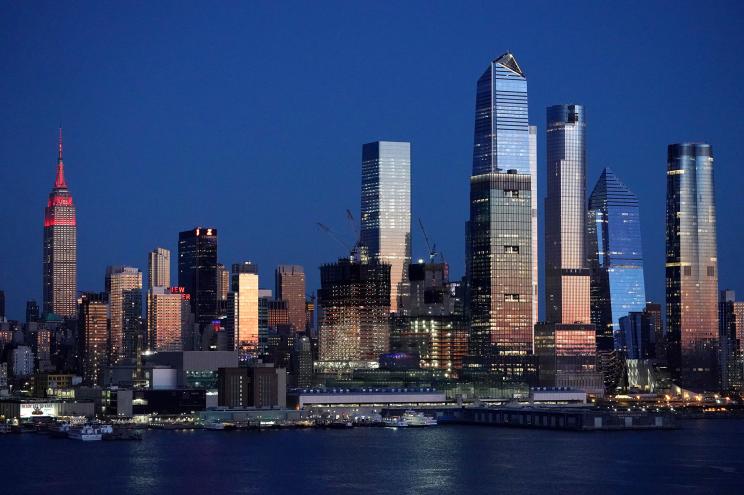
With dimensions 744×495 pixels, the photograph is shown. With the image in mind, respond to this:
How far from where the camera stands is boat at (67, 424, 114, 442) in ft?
589

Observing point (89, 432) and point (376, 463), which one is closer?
point (376, 463)

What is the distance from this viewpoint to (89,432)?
18100cm

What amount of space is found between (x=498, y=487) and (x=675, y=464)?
26137 mm

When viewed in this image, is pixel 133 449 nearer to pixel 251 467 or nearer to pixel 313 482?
pixel 251 467

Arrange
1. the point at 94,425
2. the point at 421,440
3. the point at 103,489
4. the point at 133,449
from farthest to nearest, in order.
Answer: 1. the point at 94,425
2. the point at 421,440
3. the point at 133,449
4. the point at 103,489

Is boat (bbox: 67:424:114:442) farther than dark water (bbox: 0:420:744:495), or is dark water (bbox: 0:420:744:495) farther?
boat (bbox: 67:424:114:442)

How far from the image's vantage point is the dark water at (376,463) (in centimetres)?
12400

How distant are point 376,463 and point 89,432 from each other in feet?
165

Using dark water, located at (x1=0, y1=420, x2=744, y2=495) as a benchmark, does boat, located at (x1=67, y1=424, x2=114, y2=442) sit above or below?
above

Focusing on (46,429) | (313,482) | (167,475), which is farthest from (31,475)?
(46,429)

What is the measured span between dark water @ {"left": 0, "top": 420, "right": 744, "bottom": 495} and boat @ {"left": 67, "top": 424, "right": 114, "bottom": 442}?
9.11 ft

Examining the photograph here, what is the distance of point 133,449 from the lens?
529 feet

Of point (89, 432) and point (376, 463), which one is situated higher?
point (89, 432)

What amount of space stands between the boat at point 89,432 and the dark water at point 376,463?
9.11 feet
